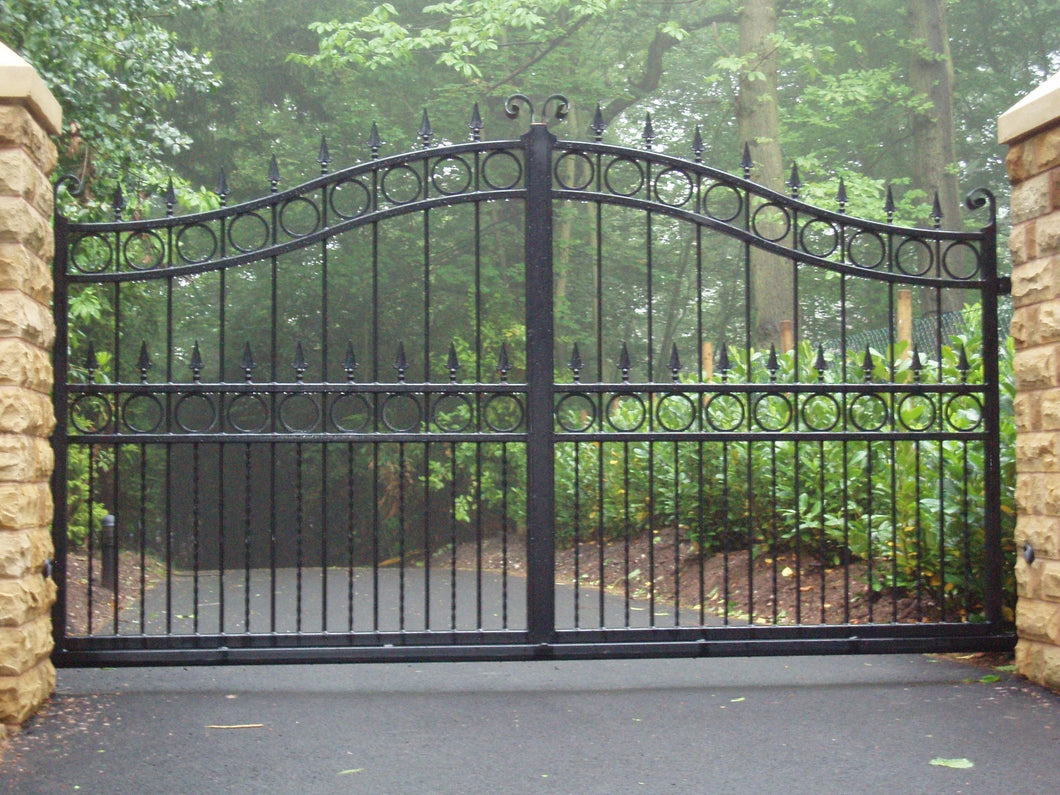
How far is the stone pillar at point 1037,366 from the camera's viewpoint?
5285 mm

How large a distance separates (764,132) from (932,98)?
15.4 ft

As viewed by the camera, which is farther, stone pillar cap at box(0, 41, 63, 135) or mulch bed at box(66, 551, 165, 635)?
mulch bed at box(66, 551, 165, 635)

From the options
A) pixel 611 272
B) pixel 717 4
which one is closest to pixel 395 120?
pixel 611 272

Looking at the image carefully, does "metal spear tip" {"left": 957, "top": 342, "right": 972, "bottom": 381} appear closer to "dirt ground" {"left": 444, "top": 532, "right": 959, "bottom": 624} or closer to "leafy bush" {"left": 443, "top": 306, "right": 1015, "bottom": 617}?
"leafy bush" {"left": 443, "top": 306, "right": 1015, "bottom": 617}

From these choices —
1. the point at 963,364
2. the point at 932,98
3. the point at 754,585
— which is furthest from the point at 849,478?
the point at 932,98

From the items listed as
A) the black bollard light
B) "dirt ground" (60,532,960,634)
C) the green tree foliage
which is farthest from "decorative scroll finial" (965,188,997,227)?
the black bollard light

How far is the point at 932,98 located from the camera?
60.0 ft

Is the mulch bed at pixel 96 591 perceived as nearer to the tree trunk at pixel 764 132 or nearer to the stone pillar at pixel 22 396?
the stone pillar at pixel 22 396

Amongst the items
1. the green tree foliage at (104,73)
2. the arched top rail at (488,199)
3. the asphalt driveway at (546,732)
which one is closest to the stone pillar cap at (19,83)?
the arched top rail at (488,199)

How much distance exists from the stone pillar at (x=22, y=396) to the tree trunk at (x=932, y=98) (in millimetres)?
15586

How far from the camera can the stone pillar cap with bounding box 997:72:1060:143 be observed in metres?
5.24

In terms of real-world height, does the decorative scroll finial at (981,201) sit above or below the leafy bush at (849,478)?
above

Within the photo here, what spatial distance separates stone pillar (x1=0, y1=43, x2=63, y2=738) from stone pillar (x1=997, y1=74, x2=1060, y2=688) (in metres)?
4.78

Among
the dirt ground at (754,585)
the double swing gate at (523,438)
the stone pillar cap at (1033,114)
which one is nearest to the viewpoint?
the stone pillar cap at (1033,114)
